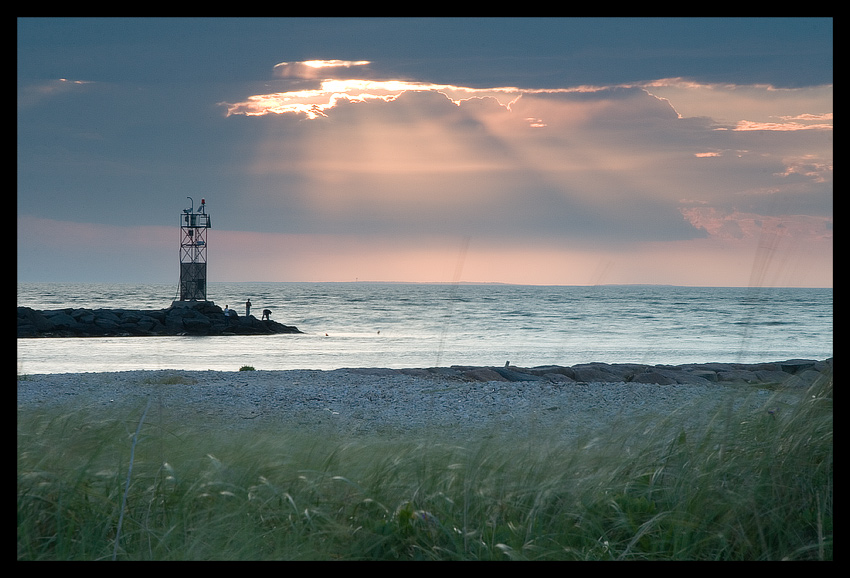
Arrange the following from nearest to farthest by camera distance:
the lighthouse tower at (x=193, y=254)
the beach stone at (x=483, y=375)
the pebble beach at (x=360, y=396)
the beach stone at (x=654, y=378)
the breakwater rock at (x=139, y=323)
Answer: the pebble beach at (x=360, y=396), the beach stone at (x=654, y=378), the beach stone at (x=483, y=375), the breakwater rock at (x=139, y=323), the lighthouse tower at (x=193, y=254)

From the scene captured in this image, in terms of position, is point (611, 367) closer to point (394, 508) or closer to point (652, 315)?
point (394, 508)

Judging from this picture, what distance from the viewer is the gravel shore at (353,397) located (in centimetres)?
743

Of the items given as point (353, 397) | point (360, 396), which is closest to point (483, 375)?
point (360, 396)

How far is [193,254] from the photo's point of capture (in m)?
41.2

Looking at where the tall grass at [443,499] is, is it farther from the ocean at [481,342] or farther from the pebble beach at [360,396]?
the ocean at [481,342]

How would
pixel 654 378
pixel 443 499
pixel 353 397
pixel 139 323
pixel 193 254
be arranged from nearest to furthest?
pixel 443 499 < pixel 353 397 < pixel 654 378 < pixel 139 323 < pixel 193 254

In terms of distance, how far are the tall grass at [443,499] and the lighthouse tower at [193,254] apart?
1538 inches

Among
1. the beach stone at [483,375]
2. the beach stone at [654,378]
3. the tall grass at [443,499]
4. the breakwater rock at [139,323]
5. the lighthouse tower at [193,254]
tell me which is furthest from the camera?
the lighthouse tower at [193,254]

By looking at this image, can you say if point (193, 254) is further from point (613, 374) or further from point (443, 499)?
point (443, 499)

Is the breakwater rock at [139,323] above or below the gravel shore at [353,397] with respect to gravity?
below

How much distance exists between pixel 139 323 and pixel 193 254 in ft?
37.1

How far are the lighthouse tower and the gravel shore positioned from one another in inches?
1142

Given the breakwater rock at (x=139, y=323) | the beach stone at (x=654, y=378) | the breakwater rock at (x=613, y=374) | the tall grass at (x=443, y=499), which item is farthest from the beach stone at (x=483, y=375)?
the breakwater rock at (x=139, y=323)
